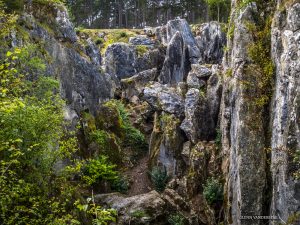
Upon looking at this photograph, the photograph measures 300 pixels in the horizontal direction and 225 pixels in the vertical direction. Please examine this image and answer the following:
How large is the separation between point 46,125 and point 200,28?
44.5 meters

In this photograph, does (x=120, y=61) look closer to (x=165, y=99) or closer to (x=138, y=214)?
(x=165, y=99)

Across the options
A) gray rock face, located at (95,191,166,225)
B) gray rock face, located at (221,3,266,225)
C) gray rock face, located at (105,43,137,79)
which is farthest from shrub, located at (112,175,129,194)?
gray rock face, located at (105,43,137,79)

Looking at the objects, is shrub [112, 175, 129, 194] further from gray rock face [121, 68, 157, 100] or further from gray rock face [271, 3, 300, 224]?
gray rock face [121, 68, 157, 100]

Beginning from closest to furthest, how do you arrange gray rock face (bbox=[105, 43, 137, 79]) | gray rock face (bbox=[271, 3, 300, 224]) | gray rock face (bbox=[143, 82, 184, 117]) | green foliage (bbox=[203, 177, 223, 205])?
1. gray rock face (bbox=[271, 3, 300, 224])
2. green foliage (bbox=[203, 177, 223, 205])
3. gray rock face (bbox=[143, 82, 184, 117])
4. gray rock face (bbox=[105, 43, 137, 79])

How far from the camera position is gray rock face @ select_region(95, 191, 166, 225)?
20375 mm

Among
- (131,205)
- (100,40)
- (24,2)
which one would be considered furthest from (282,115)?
(100,40)

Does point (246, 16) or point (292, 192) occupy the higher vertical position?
point (246, 16)

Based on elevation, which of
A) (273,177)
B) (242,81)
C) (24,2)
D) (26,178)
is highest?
(24,2)

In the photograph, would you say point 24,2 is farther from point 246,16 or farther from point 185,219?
point 185,219

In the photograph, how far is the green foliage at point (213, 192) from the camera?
826 inches

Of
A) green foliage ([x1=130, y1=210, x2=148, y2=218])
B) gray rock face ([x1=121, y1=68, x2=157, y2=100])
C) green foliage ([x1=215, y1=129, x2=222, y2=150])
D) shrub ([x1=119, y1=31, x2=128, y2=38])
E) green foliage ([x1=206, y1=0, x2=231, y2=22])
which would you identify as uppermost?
green foliage ([x1=206, y1=0, x2=231, y2=22])

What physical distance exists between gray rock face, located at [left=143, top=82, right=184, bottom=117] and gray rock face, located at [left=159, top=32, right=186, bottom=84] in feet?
24.4

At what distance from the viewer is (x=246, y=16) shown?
58.6 ft

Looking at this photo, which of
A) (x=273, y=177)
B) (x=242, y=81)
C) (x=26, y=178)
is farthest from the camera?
(x=242, y=81)
